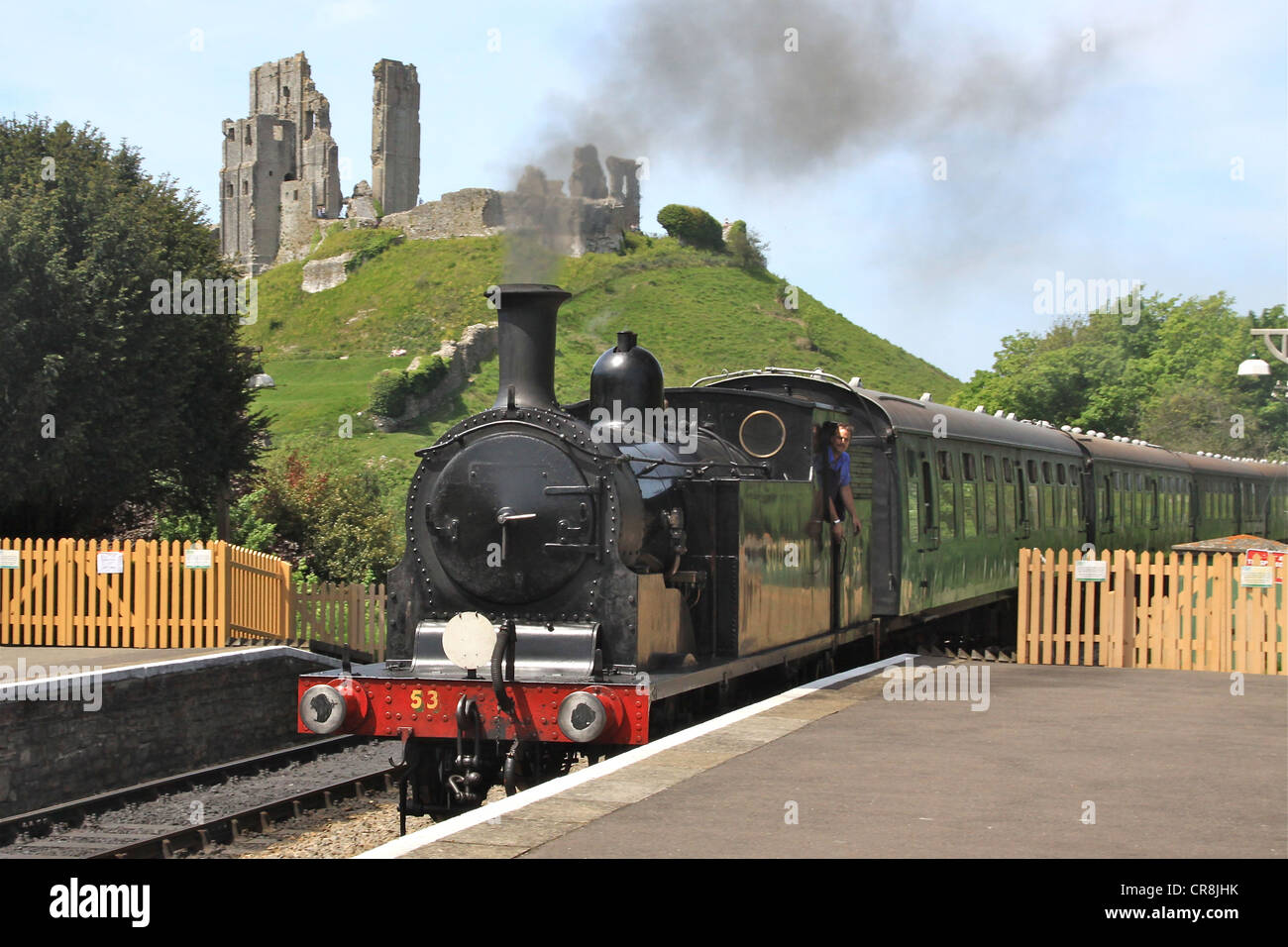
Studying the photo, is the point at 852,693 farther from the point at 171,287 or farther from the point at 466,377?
the point at 466,377

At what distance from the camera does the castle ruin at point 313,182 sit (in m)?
87.1

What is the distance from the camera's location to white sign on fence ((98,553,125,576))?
1634 centimetres

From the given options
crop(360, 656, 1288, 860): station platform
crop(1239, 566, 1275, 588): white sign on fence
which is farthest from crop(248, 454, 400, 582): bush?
crop(360, 656, 1288, 860): station platform

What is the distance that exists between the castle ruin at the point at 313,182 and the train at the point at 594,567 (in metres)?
75.4

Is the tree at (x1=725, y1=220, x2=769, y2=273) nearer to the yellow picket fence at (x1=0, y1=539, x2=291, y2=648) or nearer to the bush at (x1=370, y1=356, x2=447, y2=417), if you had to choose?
the bush at (x1=370, y1=356, x2=447, y2=417)

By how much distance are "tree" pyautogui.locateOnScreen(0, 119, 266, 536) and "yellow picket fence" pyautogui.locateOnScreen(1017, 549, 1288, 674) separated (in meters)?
13.9

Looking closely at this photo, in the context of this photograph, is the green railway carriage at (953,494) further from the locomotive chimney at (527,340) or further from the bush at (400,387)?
the bush at (400,387)

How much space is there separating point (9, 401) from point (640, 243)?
71179 mm

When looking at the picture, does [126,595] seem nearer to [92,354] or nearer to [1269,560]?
[92,354]

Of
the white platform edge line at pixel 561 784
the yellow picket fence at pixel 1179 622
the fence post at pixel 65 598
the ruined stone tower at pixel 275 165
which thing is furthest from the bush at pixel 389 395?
the ruined stone tower at pixel 275 165

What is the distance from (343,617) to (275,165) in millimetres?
94304

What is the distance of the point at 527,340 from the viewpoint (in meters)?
8.77
